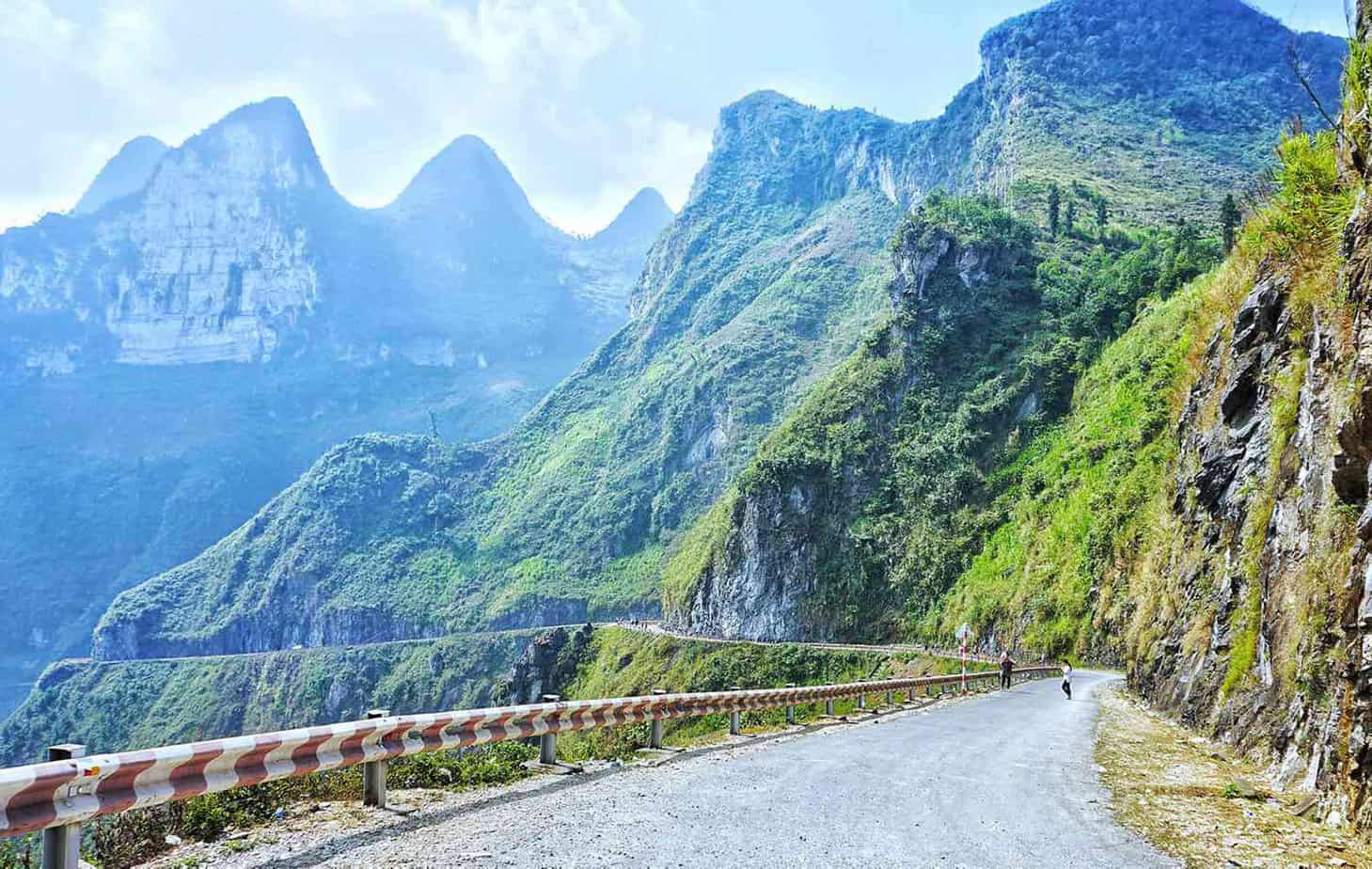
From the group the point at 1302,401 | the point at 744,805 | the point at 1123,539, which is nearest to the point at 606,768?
the point at 744,805

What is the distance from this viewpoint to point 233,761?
21.9 feet

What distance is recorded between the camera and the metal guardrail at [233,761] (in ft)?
17.5

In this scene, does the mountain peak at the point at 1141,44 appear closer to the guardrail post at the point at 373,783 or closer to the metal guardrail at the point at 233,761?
the metal guardrail at the point at 233,761

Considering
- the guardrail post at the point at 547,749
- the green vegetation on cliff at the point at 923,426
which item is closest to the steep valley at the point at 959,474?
the green vegetation on cliff at the point at 923,426

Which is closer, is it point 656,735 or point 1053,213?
point 656,735

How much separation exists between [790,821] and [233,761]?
4334 millimetres

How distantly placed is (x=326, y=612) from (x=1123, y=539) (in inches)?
6062

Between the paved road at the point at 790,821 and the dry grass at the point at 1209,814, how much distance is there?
0.34m

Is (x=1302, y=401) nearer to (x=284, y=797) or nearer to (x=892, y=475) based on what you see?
(x=284, y=797)

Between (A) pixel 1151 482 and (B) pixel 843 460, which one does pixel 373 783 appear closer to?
(A) pixel 1151 482

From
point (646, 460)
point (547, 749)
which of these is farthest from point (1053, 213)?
point (547, 749)

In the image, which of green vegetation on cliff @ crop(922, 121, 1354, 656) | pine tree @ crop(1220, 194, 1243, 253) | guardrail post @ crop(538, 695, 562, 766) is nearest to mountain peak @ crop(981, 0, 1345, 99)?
pine tree @ crop(1220, 194, 1243, 253)

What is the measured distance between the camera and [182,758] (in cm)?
625

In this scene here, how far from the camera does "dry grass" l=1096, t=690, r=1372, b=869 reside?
6.75m
